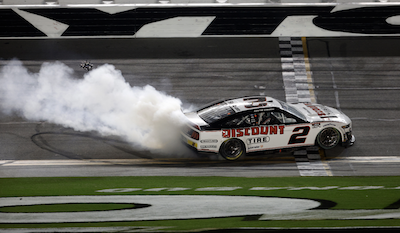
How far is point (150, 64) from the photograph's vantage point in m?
13.3

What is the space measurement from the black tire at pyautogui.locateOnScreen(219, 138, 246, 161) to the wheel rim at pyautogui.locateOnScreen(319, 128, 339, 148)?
195 centimetres

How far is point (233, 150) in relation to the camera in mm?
9383

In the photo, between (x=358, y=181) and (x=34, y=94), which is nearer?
(x=358, y=181)

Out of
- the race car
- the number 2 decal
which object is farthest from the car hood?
the number 2 decal

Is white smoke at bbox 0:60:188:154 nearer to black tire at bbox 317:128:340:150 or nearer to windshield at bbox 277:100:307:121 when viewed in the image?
windshield at bbox 277:100:307:121

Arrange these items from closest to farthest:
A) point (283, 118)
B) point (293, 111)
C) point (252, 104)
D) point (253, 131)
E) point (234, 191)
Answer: point (234, 191), point (253, 131), point (283, 118), point (252, 104), point (293, 111)

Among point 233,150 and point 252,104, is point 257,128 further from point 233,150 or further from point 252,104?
point 233,150

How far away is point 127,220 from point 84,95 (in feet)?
17.9

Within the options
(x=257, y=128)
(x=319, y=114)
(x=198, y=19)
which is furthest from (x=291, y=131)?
(x=198, y=19)

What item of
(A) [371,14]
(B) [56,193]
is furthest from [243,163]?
(A) [371,14]

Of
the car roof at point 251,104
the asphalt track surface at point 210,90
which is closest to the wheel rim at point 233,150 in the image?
the asphalt track surface at point 210,90

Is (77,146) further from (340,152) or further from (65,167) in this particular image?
(340,152)

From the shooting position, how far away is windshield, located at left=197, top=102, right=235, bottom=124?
Answer: 9.20 meters

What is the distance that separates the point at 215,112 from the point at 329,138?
2849 mm
